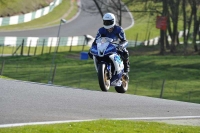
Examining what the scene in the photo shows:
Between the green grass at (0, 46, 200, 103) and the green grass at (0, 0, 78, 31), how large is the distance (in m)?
18.3

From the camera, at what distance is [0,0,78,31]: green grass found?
72.1m

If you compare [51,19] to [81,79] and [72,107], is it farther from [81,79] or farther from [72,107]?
[72,107]

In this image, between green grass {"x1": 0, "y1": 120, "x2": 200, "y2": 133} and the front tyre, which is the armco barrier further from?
green grass {"x1": 0, "y1": 120, "x2": 200, "y2": 133}

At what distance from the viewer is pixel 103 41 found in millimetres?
16906

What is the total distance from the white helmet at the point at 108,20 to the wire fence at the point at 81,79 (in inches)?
545

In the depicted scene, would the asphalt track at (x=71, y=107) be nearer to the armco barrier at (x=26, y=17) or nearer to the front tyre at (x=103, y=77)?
the front tyre at (x=103, y=77)

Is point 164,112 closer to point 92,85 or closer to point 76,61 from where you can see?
point 92,85

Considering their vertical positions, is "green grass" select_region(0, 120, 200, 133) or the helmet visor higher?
the helmet visor

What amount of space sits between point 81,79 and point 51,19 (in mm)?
41246

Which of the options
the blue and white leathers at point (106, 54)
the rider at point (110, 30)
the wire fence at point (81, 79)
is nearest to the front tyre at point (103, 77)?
the blue and white leathers at point (106, 54)

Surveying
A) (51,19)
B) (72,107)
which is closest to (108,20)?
(72,107)

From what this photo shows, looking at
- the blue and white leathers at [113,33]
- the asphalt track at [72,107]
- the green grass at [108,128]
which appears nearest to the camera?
the green grass at [108,128]

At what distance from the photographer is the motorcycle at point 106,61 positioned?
1680 centimetres

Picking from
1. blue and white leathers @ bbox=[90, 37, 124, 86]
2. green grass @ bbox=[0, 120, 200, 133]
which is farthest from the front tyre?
green grass @ bbox=[0, 120, 200, 133]
